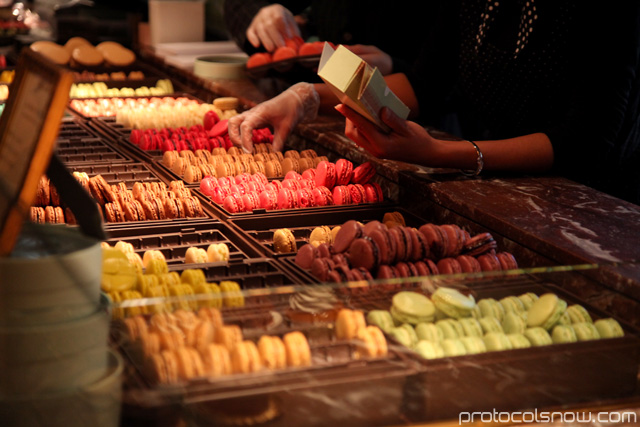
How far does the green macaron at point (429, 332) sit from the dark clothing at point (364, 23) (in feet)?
10.5

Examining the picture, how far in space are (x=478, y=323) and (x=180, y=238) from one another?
0.97 m

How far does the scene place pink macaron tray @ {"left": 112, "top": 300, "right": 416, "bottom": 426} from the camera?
1.21m

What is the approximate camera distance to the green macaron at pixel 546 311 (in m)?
1.55

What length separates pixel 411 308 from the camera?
58.4 inches

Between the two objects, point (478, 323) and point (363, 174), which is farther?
point (363, 174)

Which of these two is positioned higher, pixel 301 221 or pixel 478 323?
pixel 478 323

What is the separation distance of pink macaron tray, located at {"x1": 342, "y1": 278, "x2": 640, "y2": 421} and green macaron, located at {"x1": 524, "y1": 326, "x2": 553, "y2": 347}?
0.15 feet

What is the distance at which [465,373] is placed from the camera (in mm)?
1374

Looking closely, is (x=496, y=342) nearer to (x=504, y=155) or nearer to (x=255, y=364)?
(x=255, y=364)

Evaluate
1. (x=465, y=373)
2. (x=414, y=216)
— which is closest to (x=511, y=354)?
(x=465, y=373)

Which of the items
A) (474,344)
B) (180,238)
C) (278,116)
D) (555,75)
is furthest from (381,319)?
(278,116)

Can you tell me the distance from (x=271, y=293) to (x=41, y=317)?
378 millimetres

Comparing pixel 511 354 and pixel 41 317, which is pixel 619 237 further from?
pixel 41 317

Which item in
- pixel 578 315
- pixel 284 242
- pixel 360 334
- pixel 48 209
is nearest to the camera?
pixel 360 334
